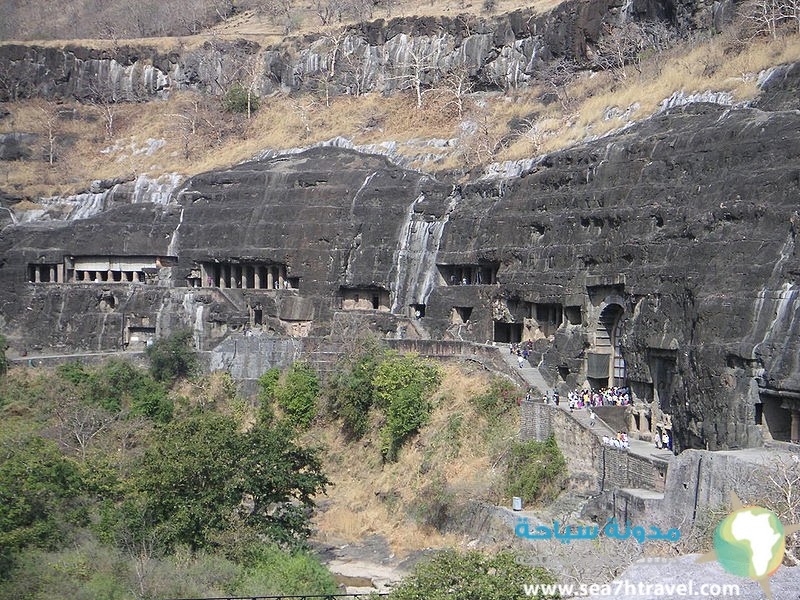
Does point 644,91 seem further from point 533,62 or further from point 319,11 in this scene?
point 319,11

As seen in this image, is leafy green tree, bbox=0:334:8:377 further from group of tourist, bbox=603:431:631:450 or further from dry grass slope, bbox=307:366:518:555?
group of tourist, bbox=603:431:631:450

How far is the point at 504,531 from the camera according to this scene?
36.7 meters

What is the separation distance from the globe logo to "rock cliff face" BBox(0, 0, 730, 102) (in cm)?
4595

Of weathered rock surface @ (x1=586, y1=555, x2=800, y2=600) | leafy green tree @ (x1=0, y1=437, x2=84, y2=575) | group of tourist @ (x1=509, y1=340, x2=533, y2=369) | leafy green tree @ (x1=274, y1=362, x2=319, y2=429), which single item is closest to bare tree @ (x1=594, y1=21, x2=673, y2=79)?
group of tourist @ (x1=509, y1=340, x2=533, y2=369)

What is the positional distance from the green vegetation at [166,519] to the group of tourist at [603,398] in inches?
351

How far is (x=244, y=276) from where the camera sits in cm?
5834

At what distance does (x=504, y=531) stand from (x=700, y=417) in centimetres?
643

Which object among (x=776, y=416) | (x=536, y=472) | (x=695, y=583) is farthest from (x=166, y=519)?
(x=695, y=583)

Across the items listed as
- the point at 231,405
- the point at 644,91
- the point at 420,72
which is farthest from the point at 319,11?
the point at 231,405

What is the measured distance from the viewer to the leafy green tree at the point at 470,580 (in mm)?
25797

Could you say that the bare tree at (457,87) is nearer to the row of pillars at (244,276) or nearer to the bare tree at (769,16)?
the row of pillars at (244,276)

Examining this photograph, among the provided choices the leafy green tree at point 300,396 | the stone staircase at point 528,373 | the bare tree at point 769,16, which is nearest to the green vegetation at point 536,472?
the stone staircase at point 528,373

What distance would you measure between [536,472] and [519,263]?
36.0ft

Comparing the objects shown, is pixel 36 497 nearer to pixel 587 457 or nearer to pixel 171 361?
pixel 587 457
